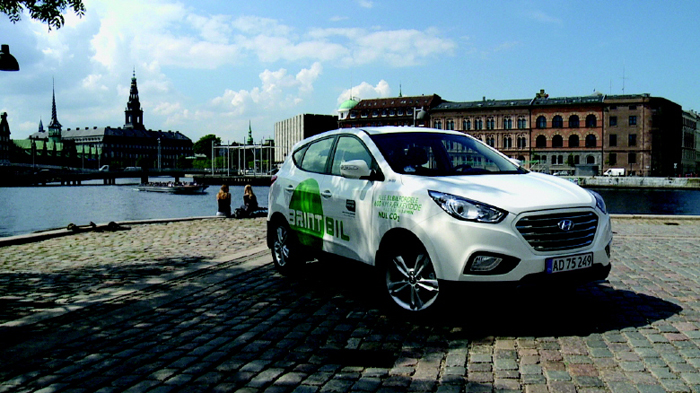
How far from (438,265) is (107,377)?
254 centimetres

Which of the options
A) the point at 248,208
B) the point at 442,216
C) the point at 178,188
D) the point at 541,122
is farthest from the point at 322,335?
the point at 541,122

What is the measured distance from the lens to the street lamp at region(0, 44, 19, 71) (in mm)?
9469

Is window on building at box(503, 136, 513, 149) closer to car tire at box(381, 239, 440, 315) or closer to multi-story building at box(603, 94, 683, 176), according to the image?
multi-story building at box(603, 94, 683, 176)

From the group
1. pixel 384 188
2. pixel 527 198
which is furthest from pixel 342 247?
pixel 527 198

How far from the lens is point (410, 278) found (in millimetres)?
5285

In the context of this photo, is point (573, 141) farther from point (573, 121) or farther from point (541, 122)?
point (541, 122)

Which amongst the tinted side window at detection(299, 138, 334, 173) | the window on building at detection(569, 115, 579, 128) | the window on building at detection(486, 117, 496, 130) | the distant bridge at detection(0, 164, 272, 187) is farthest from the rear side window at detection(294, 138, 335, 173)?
the window on building at detection(486, 117, 496, 130)

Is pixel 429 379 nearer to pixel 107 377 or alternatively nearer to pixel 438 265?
pixel 438 265

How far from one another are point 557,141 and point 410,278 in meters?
109

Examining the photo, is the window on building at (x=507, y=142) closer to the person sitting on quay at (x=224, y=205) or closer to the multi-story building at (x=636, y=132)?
the multi-story building at (x=636, y=132)

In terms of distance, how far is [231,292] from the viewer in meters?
6.78

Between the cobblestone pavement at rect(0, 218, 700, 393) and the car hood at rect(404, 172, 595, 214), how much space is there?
0.72m

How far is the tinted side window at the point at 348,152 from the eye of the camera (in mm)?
6130

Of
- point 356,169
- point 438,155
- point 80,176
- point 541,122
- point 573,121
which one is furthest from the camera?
point 80,176
